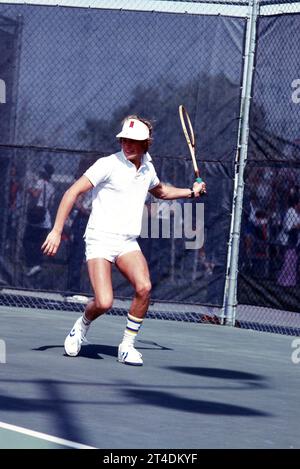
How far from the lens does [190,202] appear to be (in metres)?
13.2

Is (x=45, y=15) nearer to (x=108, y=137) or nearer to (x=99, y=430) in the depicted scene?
(x=108, y=137)

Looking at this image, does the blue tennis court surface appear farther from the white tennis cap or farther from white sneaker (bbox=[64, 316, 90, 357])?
the white tennis cap

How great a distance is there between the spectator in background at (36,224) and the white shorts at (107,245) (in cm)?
425

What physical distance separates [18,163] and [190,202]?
1.90m

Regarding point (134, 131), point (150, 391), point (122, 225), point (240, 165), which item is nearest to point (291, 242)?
point (240, 165)

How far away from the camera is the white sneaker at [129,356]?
9.11 m

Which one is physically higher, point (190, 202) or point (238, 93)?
point (238, 93)

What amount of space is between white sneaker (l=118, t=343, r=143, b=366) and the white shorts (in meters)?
0.66

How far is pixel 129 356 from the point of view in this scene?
29.9 feet

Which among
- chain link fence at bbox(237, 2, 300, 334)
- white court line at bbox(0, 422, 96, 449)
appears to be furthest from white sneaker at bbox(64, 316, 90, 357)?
chain link fence at bbox(237, 2, 300, 334)

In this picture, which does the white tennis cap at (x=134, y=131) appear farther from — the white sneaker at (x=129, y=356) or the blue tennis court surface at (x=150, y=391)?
the blue tennis court surface at (x=150, y=391)

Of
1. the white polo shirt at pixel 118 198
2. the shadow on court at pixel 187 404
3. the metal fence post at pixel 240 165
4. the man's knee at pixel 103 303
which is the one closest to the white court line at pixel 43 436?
the shadow on court at pixel 187 404
